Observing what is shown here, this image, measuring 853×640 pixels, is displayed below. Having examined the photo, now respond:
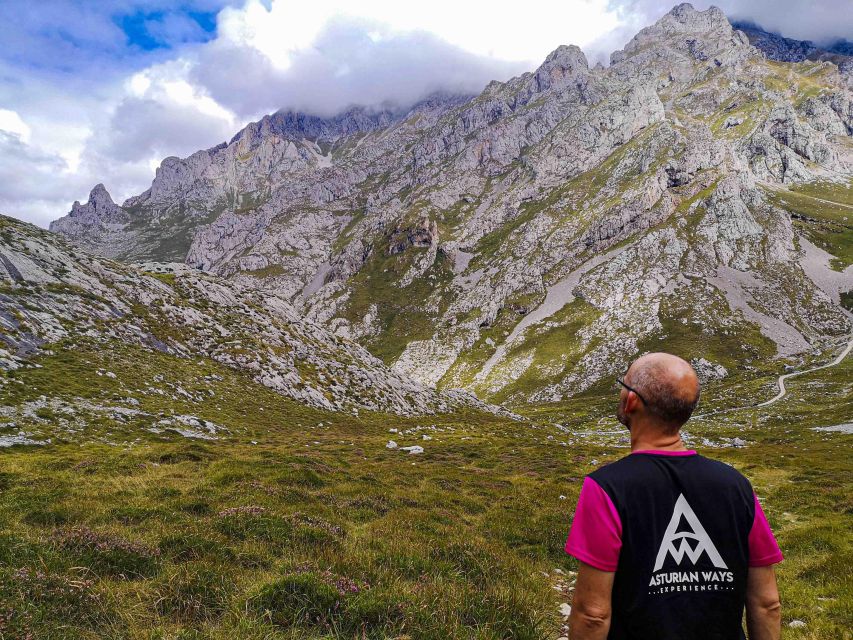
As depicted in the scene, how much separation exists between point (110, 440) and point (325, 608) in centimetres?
3262

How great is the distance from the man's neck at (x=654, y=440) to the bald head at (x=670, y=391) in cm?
10

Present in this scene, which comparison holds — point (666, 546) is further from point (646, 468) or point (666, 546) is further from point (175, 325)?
point (175, 325)

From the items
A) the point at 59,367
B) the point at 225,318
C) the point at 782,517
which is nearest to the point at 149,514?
the point at 782,517

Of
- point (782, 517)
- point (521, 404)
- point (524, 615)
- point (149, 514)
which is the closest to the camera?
point (524, 615)

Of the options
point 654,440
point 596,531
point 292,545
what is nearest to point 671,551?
point 596,531

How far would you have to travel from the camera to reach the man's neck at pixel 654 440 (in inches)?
160

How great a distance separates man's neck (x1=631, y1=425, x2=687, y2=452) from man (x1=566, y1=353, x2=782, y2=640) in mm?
64

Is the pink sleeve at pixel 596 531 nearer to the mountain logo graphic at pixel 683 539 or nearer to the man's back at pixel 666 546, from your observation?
the man's back at pixel 666 546

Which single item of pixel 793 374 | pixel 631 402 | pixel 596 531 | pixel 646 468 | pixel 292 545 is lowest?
pixel 793 374

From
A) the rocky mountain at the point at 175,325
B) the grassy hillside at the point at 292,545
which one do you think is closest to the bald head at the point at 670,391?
the grassy hillside at the point at 292,545

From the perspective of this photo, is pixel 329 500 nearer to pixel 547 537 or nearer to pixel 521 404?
pixel 547 537

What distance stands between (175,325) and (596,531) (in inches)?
2717

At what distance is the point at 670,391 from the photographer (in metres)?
4.02

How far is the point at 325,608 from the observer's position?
585cm
